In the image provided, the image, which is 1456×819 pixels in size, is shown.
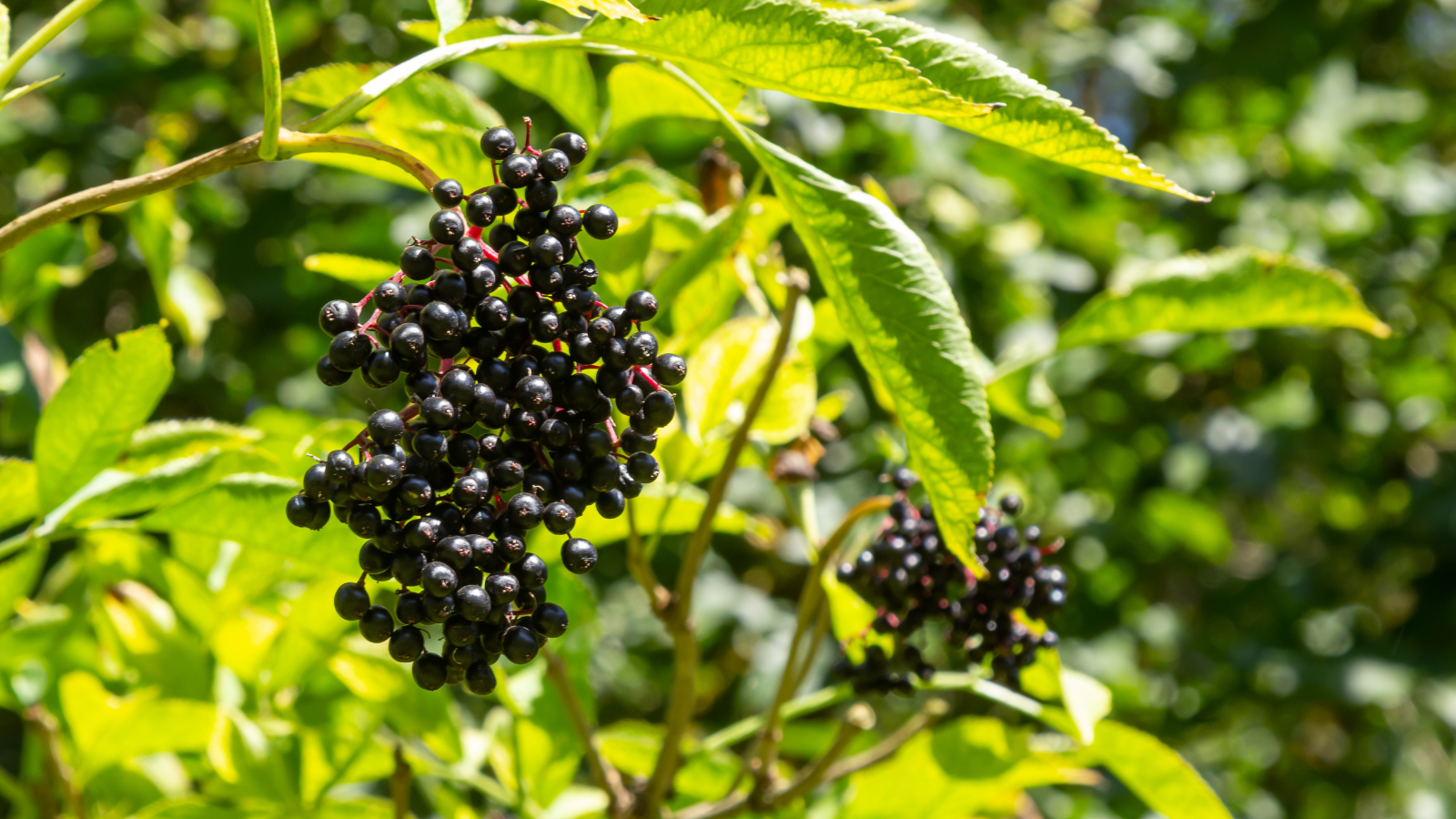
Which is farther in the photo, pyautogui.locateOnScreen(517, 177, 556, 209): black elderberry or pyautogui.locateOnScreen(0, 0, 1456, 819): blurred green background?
pyautogui.locateOnScreen(0, 0, 1456, 819): blurred green background

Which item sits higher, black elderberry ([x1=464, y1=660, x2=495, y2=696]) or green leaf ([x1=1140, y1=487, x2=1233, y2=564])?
black elderberry ([x1=464, y1=660, x2=495, y2=696])

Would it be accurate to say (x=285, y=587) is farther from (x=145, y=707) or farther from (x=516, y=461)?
(x=516, y=461)

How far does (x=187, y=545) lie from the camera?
Answer: 155 cm

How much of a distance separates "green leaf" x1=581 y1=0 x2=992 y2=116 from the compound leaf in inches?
26.3

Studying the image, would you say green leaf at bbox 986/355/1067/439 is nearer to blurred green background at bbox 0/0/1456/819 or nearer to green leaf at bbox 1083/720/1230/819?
green leaf at bbox 1083/720/1230/819

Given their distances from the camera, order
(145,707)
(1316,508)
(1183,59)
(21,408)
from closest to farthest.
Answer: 1. (145,707)
2. (21,408)
3. (1183,59)
4. (1316,508)

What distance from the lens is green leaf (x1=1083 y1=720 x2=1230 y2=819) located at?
136 cm

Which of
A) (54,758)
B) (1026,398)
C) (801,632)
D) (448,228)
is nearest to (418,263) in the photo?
(448,228)

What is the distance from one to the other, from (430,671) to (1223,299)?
38.7 inches

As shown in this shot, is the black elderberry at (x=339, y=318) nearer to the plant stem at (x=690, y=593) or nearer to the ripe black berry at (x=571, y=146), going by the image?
the ripe black berry at (x=571, y=146)

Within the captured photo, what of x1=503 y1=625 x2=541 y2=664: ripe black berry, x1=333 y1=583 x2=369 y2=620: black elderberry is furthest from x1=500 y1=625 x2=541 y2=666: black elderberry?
x1=333 y1=583 x2=369 y2=620: black elderberry

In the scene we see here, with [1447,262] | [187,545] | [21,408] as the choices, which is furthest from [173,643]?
[1447,262]

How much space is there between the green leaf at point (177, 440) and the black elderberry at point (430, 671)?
1.78 feet

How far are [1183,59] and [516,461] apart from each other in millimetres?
3000
